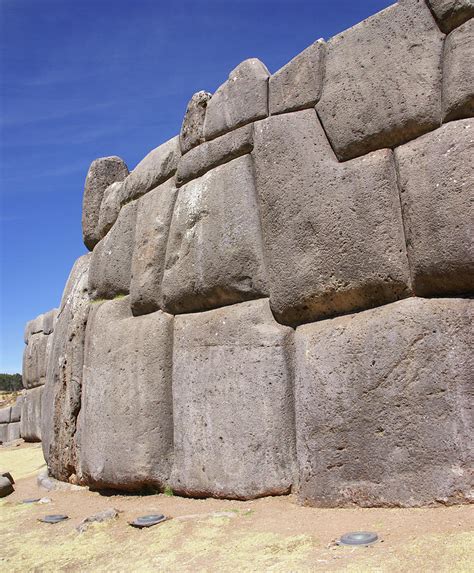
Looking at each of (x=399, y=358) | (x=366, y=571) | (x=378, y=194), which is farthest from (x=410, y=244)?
(x=366, y=571)

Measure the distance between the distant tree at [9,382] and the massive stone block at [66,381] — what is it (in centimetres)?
3308

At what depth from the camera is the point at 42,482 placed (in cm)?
632

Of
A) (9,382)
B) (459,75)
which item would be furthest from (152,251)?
(9,382)

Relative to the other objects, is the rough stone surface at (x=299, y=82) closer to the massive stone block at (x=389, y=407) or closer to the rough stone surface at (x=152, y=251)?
the rough stone surface at (x=152, y=251)

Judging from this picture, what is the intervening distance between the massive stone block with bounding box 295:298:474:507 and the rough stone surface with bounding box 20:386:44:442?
9662mm

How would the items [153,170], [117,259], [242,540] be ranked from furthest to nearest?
[117,259], [153,170], [242,540]

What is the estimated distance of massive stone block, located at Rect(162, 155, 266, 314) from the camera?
451cm

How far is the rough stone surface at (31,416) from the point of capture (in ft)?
40.7

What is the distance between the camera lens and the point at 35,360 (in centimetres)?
1305

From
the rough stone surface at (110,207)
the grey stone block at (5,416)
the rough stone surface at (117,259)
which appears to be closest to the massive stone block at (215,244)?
the rough stone surface at (117,259)

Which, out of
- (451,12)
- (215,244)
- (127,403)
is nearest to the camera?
(451,12)

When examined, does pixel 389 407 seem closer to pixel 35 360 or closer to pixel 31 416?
pixel 31 416

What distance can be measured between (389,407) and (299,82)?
2.32 meters

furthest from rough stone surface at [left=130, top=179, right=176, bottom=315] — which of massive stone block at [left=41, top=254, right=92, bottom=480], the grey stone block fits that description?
the grey stone block
